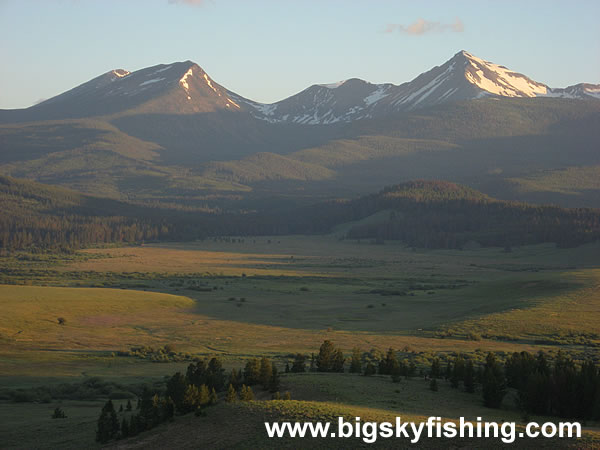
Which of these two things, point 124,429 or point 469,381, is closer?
point 124,429

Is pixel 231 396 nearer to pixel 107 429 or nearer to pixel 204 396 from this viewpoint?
pixel 204 396

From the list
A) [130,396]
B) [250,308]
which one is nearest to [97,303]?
[250,308]

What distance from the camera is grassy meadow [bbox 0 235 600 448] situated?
1134 inches

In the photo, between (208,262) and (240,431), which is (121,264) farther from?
(240,431)

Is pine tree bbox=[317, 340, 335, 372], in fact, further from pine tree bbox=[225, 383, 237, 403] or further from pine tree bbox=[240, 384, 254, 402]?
pine tree bbox=[225, 383, 237, 403]

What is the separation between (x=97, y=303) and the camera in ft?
228

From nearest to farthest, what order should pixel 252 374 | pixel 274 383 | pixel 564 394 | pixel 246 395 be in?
1. pixel 246 395
2. pixel 564 394
3. pixel 274 383
4. pixel 252 374

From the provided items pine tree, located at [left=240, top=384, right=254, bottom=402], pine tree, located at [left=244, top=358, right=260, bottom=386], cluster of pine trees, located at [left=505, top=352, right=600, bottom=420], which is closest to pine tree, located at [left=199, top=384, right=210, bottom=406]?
pine tree, located at [left=240, top=384, right=254, bottom=402]

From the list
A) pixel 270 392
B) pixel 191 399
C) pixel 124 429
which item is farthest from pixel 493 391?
pixel 124 429

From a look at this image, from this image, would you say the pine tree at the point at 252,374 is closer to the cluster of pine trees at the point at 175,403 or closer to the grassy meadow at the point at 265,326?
the cluster of pine trees at the point at 175,403

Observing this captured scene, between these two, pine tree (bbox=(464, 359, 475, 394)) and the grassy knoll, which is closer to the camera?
the grassy knoll

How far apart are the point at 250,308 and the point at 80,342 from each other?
2371 cm

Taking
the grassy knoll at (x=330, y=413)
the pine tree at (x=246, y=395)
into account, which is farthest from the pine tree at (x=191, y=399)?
the pine tree at (x=246, y=395)

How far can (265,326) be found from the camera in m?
64.2
